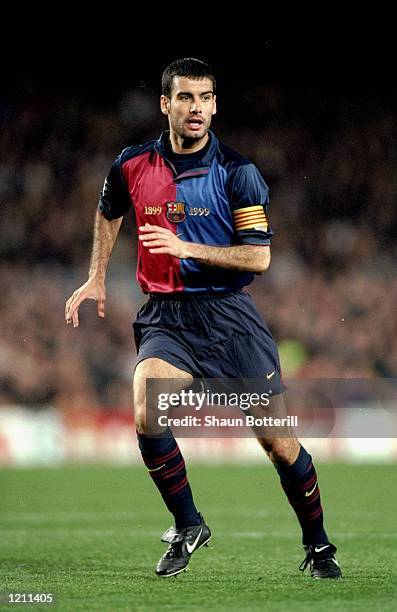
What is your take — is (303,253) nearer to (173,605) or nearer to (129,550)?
(129,550)

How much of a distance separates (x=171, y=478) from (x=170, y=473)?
0.02 metres

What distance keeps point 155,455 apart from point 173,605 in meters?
0.92

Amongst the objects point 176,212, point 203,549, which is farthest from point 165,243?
point 203,549

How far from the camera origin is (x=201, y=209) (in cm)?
523

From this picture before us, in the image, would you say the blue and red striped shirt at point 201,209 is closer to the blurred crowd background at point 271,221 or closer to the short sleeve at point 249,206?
the short sleeve at point 249,206

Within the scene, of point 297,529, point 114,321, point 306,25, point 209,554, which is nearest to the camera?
point 209,554

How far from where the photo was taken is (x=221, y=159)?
17.4ft

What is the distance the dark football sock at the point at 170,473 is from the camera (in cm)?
509

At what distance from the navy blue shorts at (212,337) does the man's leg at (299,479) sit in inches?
7.6

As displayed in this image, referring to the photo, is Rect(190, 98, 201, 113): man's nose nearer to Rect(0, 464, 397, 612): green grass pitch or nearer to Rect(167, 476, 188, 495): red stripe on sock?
Rect(167, 476, 188, 495): red stripe on sock

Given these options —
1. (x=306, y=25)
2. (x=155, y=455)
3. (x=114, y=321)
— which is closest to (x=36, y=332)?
(x=114, y=321)

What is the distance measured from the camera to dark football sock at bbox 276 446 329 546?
17.0 feet

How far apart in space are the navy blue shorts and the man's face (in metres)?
0.73

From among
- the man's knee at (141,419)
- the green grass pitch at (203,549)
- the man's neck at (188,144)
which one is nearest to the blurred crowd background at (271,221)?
the green grass pitch at (203,549)
